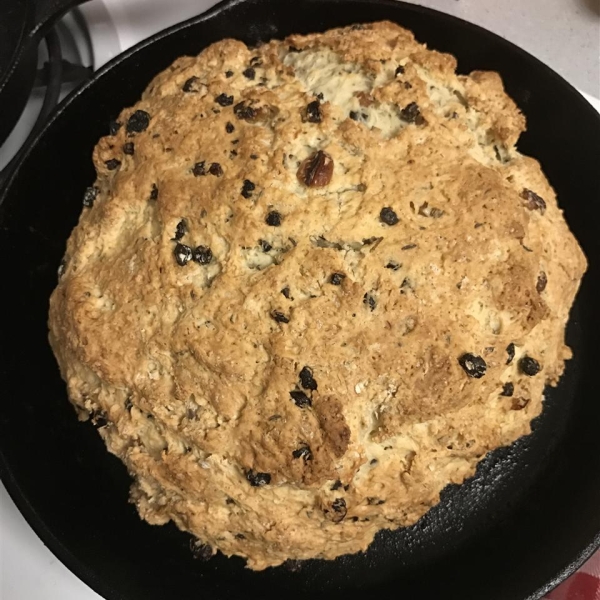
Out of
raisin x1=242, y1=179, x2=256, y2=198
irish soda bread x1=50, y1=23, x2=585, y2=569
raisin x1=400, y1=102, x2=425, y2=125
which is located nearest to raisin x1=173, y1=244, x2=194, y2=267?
irish soda bread x1=50, y1=23, x2=585, y2=569

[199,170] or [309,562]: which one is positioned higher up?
[199,170]

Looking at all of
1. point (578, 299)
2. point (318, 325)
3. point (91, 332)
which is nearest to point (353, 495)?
point (318, 325)

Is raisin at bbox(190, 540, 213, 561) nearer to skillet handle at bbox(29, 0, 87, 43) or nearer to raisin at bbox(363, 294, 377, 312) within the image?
raisin at bbox(363, 294, 377, 312)

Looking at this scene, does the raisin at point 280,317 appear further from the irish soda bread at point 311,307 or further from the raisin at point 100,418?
the raisin at point 100,418

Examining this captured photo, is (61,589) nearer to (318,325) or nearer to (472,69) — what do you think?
(318,325)

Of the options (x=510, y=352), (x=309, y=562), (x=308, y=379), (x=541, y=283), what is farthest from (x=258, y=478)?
(x=541, y=283)

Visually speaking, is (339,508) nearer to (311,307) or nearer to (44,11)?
(311,307)
